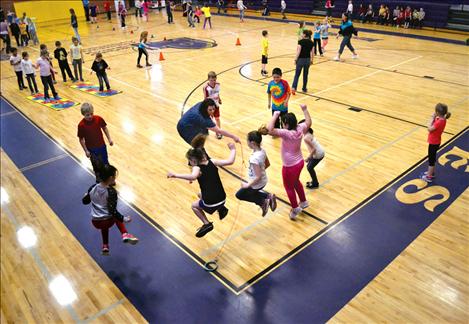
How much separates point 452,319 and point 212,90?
6135 mm

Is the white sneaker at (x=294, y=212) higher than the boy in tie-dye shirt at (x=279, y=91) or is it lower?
lower

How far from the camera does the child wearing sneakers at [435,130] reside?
6.54m

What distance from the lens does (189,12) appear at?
25031 mm

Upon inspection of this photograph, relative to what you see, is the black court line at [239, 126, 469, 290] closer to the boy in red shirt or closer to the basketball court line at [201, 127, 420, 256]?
the basketball court line at [201, 127, 420, 256]

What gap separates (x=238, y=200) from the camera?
6.84 meters

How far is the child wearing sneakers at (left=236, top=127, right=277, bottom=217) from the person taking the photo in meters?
5.12

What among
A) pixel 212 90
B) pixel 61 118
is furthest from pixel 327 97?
pixel 61 118

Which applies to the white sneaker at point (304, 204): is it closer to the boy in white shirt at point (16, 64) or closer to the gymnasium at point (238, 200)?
the gymnasium at point (238, 200)

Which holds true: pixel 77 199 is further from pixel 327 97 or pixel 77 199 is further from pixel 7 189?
pixel 327 97

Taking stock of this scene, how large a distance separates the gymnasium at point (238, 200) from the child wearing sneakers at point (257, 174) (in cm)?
2

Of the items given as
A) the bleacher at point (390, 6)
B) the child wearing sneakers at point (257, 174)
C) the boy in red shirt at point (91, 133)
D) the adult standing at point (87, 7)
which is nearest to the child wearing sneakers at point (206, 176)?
the child wearing sneakers at point (257, 174)

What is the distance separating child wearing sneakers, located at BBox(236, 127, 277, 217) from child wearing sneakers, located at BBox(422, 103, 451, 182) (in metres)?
3.34

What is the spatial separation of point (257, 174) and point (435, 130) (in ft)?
12.1

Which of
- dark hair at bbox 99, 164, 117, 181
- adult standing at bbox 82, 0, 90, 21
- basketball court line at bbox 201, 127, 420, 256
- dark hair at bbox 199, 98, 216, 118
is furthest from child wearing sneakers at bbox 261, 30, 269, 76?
adult standing at bbox 82, 0, 90, 21
